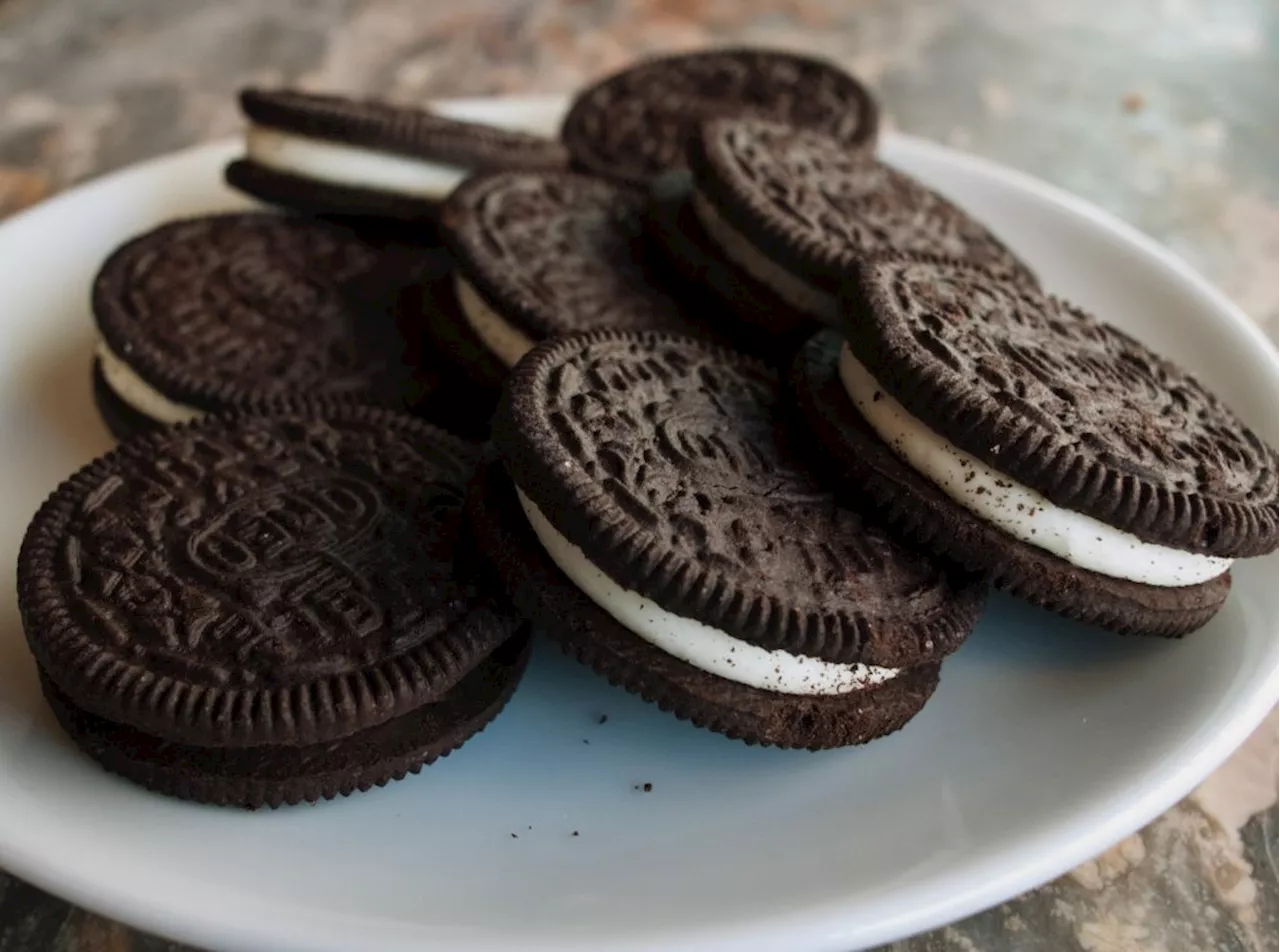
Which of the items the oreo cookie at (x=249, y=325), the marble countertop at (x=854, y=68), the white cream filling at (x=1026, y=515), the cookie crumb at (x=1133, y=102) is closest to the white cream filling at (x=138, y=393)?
the oreo cookie at (x=249, y=325)

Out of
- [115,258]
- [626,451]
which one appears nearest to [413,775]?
[626,451]

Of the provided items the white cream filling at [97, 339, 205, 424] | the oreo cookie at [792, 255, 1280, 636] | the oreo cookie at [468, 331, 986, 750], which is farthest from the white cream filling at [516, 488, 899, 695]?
the white cream filling at [97, 339, 205, 424]

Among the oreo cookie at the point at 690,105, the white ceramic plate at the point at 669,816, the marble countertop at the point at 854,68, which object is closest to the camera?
the white ceramic plate at the point at 669,816

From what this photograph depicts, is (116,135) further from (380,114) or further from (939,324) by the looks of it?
(939,324)

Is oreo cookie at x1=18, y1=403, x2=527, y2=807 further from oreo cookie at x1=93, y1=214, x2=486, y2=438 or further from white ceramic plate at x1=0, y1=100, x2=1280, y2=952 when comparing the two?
oreo cookie at x1=93, y1=214, x2=486, y2=438

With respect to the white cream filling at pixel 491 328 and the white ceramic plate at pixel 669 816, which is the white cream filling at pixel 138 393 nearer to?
the white ceramic plate at pixel 669 816
